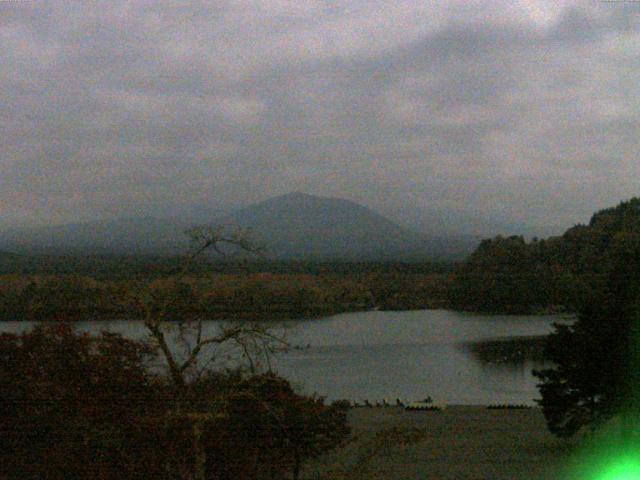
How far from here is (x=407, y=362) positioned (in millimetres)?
14250

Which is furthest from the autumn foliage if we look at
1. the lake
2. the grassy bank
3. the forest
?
the lake

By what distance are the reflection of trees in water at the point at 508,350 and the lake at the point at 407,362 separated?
0.10 meters

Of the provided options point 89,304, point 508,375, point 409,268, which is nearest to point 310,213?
point 409,268

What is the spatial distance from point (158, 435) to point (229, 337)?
0.48m

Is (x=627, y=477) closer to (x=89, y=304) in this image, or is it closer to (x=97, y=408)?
(x=97, y=408)

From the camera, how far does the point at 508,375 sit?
47.6 feet

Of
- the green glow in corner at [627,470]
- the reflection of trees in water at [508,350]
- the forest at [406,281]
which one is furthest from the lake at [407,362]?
the green glow in corner at [627,470]

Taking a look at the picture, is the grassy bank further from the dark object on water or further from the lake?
the lake

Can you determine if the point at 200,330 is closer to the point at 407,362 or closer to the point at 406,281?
the point at 407,362

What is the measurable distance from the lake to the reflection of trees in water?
0.33ft

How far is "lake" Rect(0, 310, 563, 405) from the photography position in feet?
36.1

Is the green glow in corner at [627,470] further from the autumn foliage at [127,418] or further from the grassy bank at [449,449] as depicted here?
the autumn foliage at [127,418]

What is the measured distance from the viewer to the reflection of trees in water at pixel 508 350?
15.5 meters

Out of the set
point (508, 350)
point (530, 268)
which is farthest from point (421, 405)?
point (530, 268)
